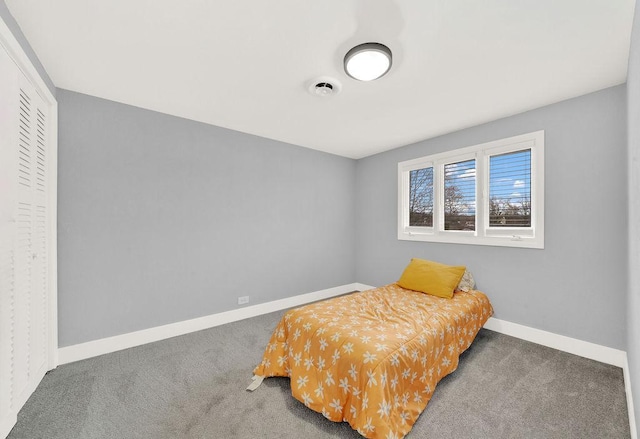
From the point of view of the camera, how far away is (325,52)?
1.85 meters

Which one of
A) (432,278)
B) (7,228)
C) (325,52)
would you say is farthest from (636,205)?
(7,228)

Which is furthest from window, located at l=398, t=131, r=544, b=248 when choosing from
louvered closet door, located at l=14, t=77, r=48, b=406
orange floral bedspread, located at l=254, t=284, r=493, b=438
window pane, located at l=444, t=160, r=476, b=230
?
louvered closet door, located at l=14, t=77, r=48, b=406

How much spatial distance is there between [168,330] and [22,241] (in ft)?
5.08

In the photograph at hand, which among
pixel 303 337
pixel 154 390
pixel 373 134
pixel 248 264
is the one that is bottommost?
pixel 154 390

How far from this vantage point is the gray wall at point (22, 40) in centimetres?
146

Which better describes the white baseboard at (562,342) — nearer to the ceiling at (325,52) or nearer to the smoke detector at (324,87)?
the ceiling at (325,52)

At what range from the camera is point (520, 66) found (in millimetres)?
1989

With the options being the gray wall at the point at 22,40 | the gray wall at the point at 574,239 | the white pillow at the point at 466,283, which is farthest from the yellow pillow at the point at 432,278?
the gray wall at the point at 22,40

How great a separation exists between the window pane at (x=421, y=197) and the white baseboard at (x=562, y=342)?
4.75ft

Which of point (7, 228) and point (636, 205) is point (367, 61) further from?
point (7, 228)

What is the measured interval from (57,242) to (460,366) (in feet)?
12.1

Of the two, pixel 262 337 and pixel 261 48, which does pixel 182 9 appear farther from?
pixel 262 337

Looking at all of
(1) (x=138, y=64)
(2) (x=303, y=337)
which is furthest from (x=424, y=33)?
(2) (x=303, y=337)

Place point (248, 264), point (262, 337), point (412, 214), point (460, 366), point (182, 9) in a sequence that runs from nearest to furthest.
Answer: point (182, 9), point (460, 366), point (262, 337), point (248, 264), point (412, 214)
